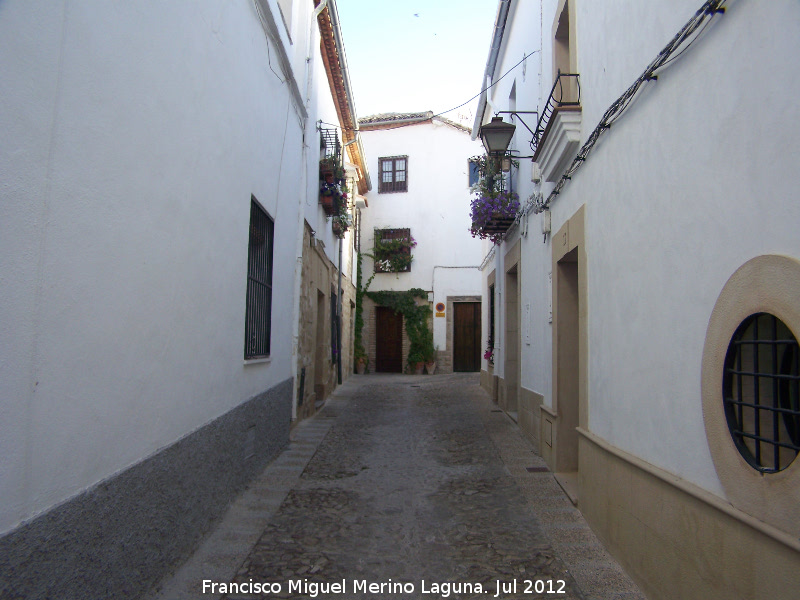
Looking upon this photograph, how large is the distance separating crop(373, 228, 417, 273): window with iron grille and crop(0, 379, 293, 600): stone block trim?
1464 cm

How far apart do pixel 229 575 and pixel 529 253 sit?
551 cm

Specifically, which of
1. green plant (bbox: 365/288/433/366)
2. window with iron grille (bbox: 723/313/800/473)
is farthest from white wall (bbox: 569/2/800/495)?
green plant (bbox: 365/288/433/366)

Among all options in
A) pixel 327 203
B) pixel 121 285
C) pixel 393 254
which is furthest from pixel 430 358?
pixel 121 285

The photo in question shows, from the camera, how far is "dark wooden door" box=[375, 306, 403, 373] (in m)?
19.5

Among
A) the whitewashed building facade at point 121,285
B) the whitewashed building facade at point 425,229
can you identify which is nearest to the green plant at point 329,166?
the whitewashed building facade at point 121,285

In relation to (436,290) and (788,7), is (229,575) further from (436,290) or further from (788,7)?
(436,290)

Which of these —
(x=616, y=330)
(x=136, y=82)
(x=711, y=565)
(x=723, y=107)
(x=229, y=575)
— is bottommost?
(x=229, y=575)

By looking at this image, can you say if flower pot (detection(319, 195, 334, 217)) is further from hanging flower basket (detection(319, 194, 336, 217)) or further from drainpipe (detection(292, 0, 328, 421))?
drainpipe (detection(292, 0, 328, 421))

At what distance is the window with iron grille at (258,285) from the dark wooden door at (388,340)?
1328 cm

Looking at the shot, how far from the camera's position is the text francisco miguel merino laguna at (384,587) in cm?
326

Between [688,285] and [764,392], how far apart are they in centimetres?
63

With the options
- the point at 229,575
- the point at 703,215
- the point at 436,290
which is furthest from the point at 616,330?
the point at 436,290

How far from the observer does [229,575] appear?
3428mm

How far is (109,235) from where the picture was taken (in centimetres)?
260
